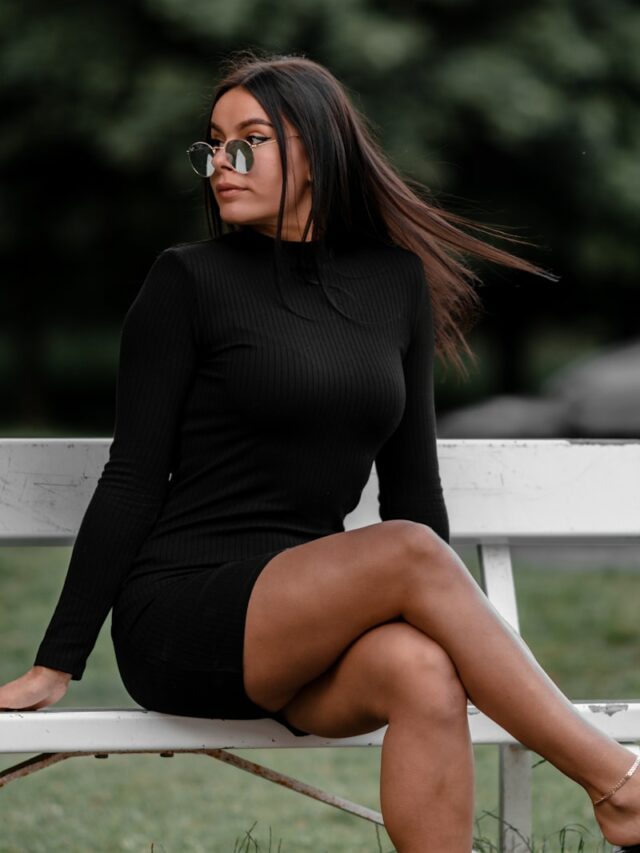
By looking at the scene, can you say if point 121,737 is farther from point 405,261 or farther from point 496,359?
point 496,359

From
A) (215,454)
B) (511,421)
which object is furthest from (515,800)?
(511,421)

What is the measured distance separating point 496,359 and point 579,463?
1533cm

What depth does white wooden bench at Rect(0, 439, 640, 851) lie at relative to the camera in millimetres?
2848

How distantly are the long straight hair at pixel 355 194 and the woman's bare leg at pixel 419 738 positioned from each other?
0.86m

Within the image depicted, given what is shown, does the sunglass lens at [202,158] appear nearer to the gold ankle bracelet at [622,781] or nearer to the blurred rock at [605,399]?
the gold ankle bracelet at [622,781]

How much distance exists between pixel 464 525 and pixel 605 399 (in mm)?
9836

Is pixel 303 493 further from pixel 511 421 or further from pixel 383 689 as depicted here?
pixel 511 421

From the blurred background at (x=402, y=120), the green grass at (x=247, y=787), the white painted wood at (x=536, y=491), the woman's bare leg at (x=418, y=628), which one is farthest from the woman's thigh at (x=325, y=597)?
the blurred background at (x=402, y=120)

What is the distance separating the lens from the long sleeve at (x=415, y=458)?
10.6 ft

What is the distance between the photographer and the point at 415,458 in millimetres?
3242

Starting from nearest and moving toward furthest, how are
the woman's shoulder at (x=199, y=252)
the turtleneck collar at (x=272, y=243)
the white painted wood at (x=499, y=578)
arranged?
the woman's shoulder at (x=199, y=252)
the turtleneck collar at (x=272, y=243)
the white painted wood at (x=499, y=578)

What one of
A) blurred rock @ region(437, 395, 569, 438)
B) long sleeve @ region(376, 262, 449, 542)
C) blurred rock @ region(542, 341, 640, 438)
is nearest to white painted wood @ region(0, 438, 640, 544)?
long sleeve @ region(376, 262, 449, 542)

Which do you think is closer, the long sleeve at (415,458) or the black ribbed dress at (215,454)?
the black ribbed dress at (215,454)

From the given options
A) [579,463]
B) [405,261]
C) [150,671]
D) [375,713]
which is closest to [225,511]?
[150,671]
